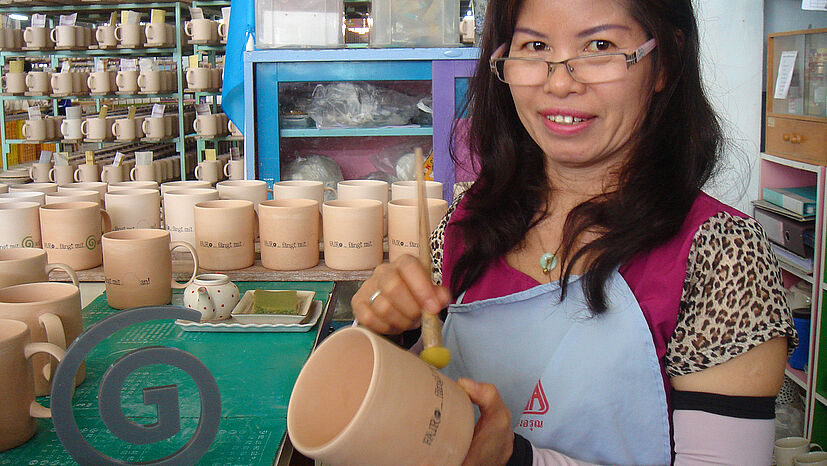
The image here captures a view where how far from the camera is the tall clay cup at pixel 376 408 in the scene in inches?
28.5

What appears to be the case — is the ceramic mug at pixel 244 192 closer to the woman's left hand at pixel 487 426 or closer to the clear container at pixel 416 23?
the clear container at pixel 416 23

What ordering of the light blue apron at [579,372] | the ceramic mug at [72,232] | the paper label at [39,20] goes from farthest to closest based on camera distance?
the paper label at [39,20] → the ceramic mug at [72,232] → the light blue apron at [579,372]

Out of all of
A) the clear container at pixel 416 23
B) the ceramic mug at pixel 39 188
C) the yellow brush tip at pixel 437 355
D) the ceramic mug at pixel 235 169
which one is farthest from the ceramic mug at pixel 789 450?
the ceramic mug at pixel 235 169

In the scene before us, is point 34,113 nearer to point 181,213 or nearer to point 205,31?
point 205,31

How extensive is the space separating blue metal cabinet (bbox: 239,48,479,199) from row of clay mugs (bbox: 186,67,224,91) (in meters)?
3.11

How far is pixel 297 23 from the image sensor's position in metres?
3.26

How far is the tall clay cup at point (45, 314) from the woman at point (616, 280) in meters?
0.50

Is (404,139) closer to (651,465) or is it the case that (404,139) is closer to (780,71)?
(780,71)

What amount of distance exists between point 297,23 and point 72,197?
142cm

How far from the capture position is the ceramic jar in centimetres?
171

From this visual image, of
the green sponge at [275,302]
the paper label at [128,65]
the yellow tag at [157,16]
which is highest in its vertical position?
the yellow tag at [157,16]

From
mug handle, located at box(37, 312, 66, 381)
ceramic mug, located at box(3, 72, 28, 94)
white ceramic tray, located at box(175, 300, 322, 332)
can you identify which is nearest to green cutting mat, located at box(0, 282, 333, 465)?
white ceramic tray, located at box(175, 300, 322, 332)

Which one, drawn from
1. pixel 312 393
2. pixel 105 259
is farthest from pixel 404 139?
pixel 312 393

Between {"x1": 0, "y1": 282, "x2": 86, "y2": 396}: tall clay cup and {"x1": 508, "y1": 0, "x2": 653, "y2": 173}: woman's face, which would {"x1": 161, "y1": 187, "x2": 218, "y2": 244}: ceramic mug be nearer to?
{"x1": 0, "y1": 282, "x2": 86, "y2": 396}: tall clay cup
